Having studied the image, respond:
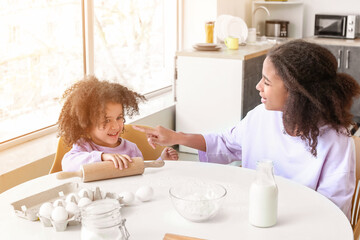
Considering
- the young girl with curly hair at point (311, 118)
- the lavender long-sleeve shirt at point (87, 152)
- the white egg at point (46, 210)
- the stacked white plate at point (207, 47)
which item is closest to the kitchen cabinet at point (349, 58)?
the stacked white plate at point (207, 47)

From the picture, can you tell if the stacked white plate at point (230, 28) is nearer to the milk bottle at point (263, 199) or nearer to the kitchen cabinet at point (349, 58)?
the kitchen cabinet at point (349, 58)

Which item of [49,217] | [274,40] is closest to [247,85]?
[274,40]

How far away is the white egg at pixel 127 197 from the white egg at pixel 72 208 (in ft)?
0.48

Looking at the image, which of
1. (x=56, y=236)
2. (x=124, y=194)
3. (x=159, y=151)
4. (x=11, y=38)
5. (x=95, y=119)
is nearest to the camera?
(x=56, y=236)

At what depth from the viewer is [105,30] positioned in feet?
11.9

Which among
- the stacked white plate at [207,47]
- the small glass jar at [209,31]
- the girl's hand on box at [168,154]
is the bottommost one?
the girl's hand on box at [168,154]

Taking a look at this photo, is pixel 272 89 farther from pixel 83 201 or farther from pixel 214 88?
pixel 214 88

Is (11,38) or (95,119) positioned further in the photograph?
(11,38)

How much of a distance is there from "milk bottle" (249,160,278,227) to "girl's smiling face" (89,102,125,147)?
2.56 ft

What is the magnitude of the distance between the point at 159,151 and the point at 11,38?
113 centimetres

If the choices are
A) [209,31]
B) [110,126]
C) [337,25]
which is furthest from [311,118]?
[337,25]

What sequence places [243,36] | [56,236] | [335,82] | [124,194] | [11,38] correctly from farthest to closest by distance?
[243,36] → [11,38] → [335,82] → [124,194] → [56,236]

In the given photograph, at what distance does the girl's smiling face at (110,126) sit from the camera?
203cm

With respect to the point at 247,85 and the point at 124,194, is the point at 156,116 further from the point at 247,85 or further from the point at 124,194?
the point at 124,194
